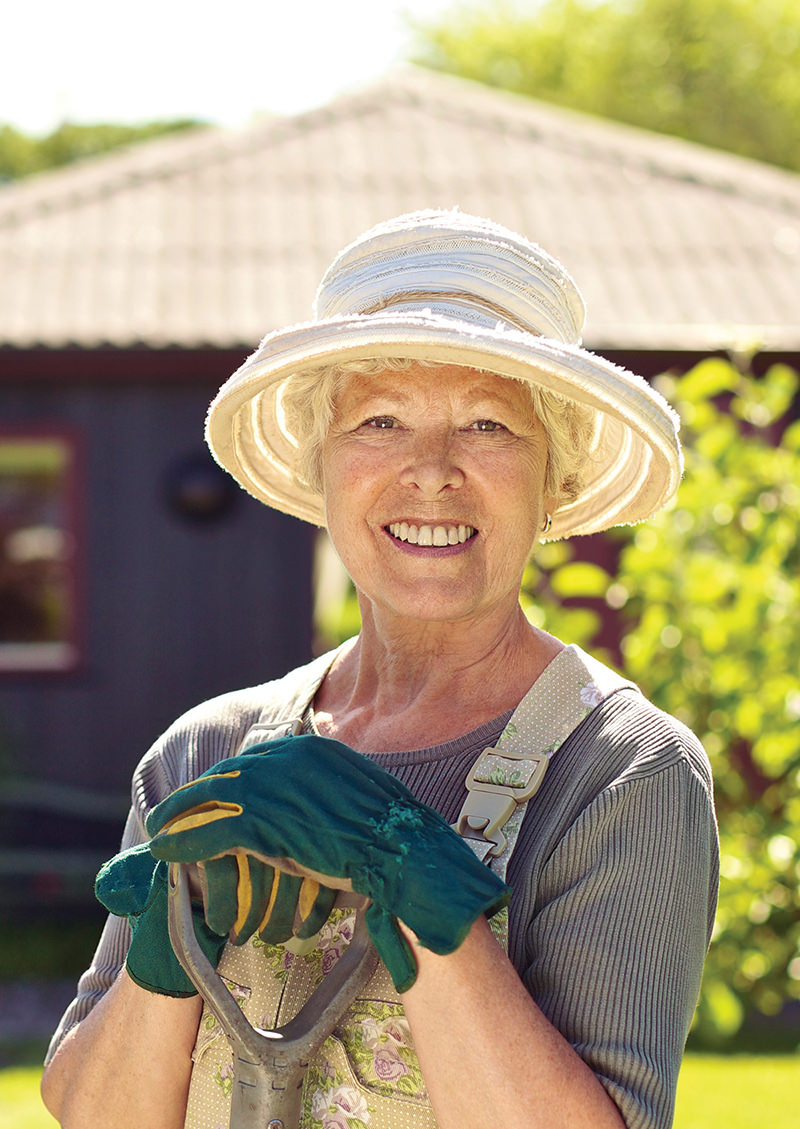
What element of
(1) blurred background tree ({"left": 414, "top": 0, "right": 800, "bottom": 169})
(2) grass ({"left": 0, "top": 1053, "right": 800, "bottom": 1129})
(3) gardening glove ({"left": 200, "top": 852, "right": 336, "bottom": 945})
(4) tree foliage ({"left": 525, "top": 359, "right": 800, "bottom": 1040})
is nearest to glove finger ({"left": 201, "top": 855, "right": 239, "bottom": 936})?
(3) gardening glove ({"left": 200, "top": 852, "right": 336, "bottom": 945})

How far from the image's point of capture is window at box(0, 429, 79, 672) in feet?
26.8

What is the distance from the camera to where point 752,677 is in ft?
11.2

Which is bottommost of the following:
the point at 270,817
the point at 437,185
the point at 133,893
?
the point at 133,893

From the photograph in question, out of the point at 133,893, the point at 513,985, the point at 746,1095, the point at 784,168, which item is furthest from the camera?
the point at 784,168

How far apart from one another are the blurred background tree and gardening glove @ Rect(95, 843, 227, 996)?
34.2 metres

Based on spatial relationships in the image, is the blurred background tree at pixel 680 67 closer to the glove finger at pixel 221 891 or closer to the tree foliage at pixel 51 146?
the tree foliage at pixel 51 146

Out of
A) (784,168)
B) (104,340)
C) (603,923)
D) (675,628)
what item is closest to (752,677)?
(675,628)

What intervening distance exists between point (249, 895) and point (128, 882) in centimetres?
25

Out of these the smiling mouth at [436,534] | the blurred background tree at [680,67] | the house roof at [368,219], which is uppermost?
the blurred background tree at [680,67]

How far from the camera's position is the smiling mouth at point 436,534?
1.75 meters

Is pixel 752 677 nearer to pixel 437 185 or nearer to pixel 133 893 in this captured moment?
pixel 133 893

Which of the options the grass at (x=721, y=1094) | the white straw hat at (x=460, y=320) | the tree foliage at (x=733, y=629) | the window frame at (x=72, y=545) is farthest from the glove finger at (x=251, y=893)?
the window frame at (x=72, y=545)

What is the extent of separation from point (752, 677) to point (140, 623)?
214 inches

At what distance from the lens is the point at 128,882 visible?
1.64 meters
